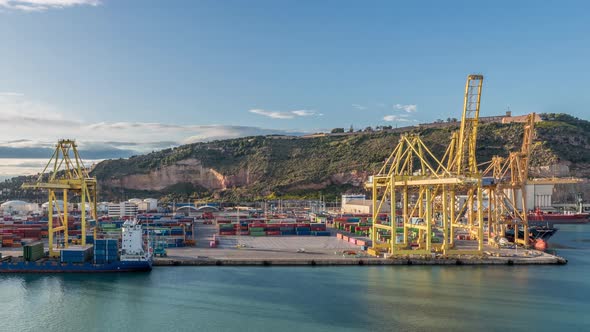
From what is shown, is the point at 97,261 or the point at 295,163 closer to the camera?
the point at 97,261

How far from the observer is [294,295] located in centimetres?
3009

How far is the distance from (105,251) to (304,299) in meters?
15.9

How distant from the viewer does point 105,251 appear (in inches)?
1432

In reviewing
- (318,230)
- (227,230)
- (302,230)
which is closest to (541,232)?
(318,230)

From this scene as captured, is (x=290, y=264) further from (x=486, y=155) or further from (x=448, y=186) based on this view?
(x=486, y=155)

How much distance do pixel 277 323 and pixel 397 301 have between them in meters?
7.69

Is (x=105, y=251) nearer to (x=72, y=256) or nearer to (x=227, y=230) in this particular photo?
(x=72, y=256)

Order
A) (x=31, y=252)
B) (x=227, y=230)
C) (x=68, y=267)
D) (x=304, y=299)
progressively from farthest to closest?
(x=227, y=230) → (x=31, y=252) → (x=68, y=267) → (x=304, y=299)

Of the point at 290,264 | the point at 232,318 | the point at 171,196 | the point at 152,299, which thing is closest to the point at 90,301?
the point at 152,299

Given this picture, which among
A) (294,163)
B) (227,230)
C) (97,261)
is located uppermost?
(294,163)

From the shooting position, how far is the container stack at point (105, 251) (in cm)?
3625

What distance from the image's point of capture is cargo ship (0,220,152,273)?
36.0m

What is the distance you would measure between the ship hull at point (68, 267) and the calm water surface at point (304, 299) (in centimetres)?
73

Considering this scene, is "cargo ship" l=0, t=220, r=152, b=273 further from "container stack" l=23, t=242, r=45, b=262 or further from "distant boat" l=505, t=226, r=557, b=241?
"distant boat" l=505, t=226, r=557, b=241
